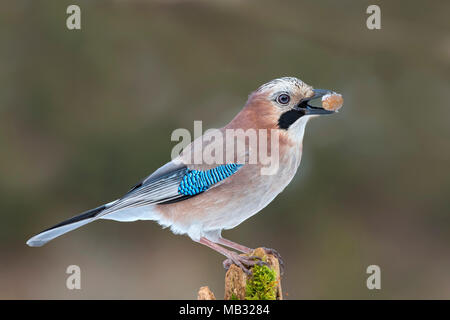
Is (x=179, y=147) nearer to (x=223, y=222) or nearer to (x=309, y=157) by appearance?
(x=223, y=222)

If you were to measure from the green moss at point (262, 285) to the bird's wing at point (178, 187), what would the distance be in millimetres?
544

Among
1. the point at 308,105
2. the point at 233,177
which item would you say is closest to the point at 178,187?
the point at 233,177

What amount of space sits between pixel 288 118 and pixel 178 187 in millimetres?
726

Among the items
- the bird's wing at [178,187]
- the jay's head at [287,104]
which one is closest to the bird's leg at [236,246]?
the bird's wing at [178,187]

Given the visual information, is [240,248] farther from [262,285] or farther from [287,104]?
[287,104]

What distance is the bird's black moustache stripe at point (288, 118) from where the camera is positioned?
10.5ft

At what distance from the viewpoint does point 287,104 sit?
3197mm

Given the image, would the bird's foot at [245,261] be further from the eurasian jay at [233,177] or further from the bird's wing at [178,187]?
the bird's wing at [178,187]

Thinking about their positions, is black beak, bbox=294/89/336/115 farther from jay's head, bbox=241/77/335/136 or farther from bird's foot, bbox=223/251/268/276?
bird's foot, bbox=223/251/268/276

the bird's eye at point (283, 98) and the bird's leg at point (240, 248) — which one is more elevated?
the bird's eye at point (283, 98)

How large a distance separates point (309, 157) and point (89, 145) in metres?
2.35

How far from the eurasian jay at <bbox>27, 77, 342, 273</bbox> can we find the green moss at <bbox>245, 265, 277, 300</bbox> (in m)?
0.07

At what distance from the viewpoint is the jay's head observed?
3178mm

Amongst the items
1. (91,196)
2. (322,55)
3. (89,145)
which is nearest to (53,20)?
(89,145)
